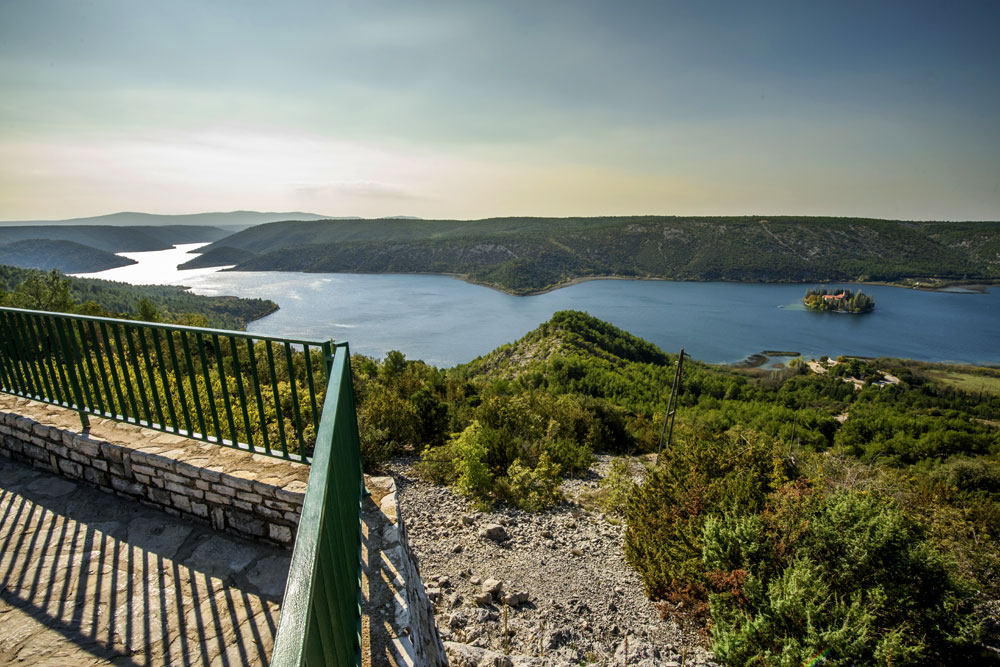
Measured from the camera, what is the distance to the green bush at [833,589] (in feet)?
15.2

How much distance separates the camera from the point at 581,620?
5090mm

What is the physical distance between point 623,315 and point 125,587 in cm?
9741

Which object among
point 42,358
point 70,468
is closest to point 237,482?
point 70,468

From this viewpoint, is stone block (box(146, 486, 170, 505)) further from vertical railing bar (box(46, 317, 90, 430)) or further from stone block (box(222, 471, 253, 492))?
vertical railing bar (box(46, 317, 90, 430))

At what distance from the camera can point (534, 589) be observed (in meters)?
5.43

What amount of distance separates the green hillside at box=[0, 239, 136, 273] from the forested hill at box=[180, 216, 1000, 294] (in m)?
25.3

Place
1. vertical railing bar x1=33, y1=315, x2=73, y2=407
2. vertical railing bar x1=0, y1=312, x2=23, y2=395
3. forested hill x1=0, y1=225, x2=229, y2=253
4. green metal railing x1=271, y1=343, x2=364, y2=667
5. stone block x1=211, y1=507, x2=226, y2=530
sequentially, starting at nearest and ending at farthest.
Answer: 1. green metal railing x1=271, y1=343, x2=364, y2=667
2. stone block x1=211, y1=507, x2=226, y2=530
3. vertical railing bar x1=33, y1=315, x2=73, y2=407
4. vertical railing bar x1=0, y1=312, x2=23, y2=395
5. forested hill x1=0, y1=225, x2=229, y2=253

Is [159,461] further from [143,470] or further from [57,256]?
[57,256]

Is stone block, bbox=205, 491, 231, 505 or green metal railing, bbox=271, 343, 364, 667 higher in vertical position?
green metal railing, bbox=271, 343, 364, 667

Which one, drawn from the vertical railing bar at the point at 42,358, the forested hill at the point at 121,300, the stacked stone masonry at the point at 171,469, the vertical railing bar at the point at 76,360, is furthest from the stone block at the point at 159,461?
the forested hill at the point at 121,300

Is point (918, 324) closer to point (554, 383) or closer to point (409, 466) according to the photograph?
point (554, 383)

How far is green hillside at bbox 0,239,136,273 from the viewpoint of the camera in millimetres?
116500

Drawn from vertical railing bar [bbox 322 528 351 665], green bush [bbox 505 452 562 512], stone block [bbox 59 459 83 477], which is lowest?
green bush [bbox 505 452 562 512]

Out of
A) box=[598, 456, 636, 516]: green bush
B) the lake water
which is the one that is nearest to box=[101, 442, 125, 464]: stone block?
box=[598, 456, 636, 516]: green bush
